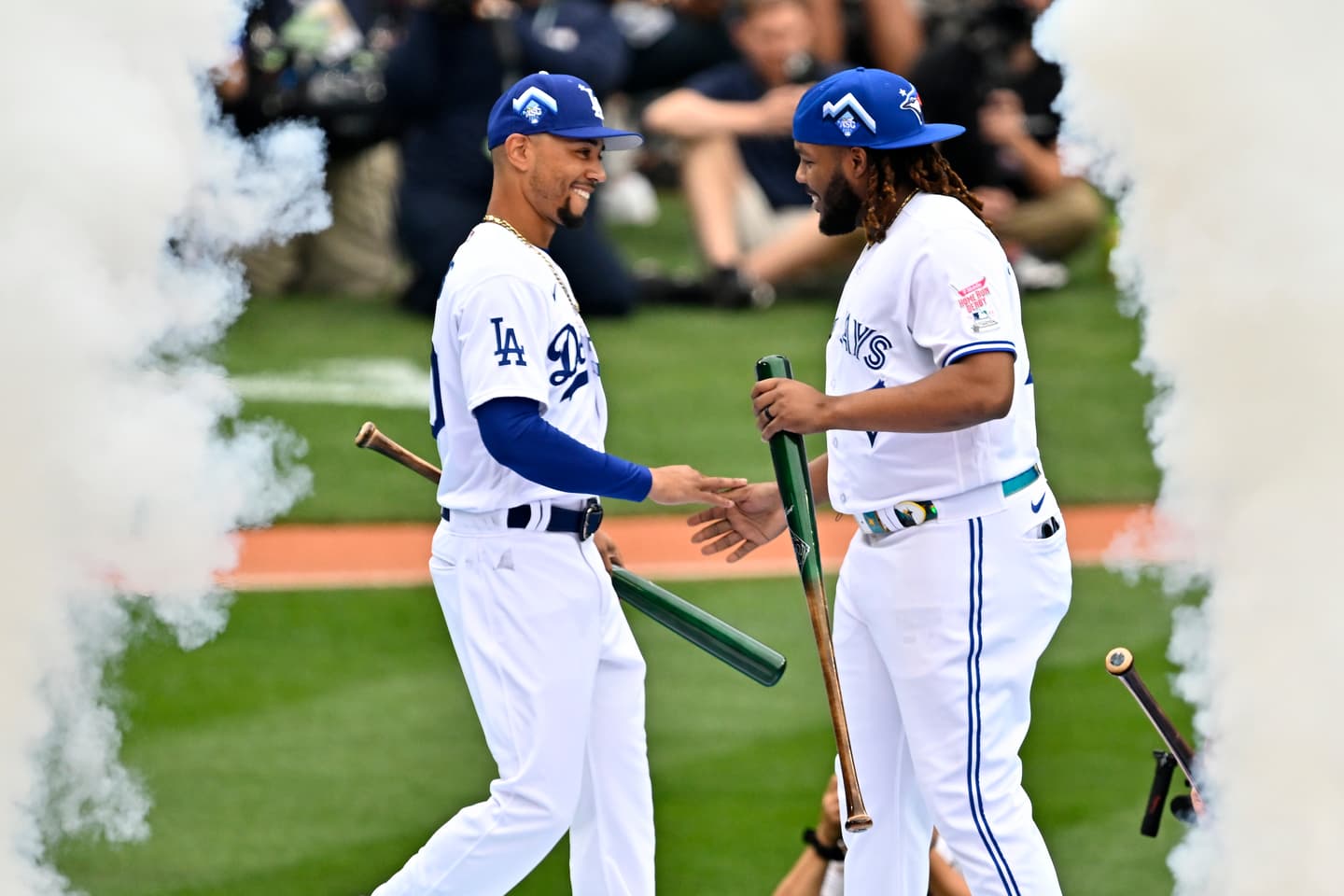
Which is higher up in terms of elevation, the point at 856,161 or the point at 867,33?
the point at 867,33

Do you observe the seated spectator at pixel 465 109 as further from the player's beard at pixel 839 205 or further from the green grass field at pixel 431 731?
the player's beard at pixel 839 205

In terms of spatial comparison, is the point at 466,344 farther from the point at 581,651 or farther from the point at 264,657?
the point at 264,657

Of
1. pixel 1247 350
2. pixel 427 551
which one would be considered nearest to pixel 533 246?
pixel 1247 350

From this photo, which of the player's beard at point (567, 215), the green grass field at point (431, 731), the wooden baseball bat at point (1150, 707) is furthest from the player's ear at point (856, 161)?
the green grass field at point (431, 731)

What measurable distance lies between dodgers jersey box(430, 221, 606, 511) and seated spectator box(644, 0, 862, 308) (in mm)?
9587

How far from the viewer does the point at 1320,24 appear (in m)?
4.44

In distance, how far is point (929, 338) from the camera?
14.6ft

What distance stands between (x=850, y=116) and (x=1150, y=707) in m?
1.68

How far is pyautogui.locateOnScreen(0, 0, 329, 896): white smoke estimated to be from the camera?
177 inches

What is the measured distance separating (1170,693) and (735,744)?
1817 millimetres

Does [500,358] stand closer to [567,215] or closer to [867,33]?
[567,215]

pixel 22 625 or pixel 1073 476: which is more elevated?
pixel 1073 476

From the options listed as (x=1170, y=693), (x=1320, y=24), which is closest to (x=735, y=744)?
(x=1170, y=693)

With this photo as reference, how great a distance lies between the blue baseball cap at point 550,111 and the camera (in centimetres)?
477
